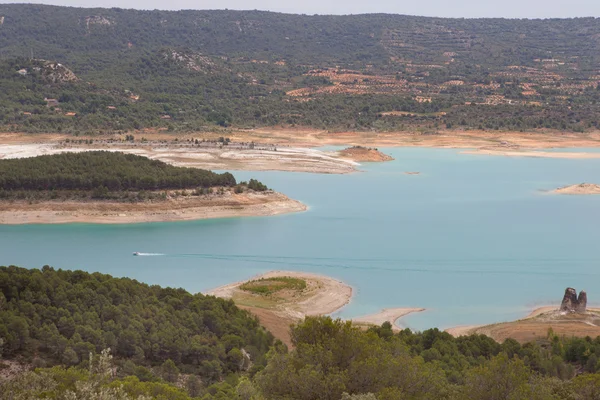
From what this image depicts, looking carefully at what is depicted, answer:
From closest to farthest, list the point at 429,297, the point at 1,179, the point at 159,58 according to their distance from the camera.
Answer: the point at 429,297 → the point at 1,179 → the point at 159,58

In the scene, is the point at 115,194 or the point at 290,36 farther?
the point at 290,36

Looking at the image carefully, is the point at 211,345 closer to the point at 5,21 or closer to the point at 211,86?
the point at 211,86

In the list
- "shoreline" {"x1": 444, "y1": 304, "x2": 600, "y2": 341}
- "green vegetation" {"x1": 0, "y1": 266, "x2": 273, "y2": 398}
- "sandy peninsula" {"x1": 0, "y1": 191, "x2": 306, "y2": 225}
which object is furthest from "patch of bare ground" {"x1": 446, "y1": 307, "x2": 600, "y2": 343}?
"sandy peninsula" {"x1": 0, "y1": 191, "x2": 306, "y2": 225}

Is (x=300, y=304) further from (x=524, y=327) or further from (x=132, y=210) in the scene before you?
(x=132, y=210)

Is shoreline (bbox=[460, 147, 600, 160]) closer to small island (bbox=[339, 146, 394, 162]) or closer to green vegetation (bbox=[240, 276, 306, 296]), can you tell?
small island (bbox=[339, 146, 394, 162])

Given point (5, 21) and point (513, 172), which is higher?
point (5, 21)

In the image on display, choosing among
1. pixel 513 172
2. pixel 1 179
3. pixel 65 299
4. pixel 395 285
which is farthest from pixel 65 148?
pixel 65 299

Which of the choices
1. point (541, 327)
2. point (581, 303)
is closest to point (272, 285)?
point (541, 327)
